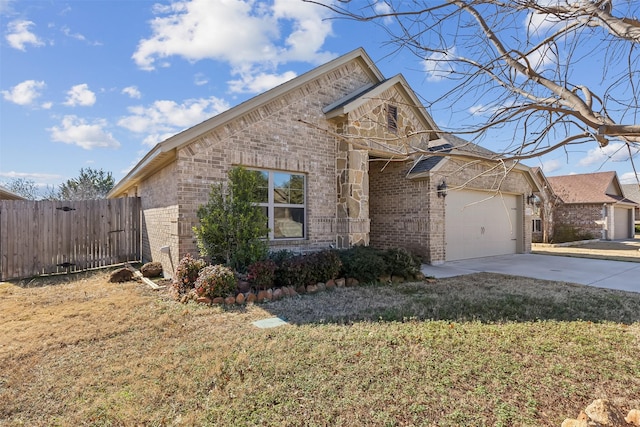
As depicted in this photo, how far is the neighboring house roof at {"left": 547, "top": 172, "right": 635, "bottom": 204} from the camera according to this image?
2511 centimetres

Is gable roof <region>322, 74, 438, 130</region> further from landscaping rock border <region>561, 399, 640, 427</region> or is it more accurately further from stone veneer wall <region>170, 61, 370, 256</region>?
landscaping rock border <region>561, 399, 640, 427</region>

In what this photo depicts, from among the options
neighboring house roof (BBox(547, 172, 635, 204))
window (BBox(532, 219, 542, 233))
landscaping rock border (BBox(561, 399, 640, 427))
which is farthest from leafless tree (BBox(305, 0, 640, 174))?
neighboring house roof (BBox(547, 172, 635, 204))

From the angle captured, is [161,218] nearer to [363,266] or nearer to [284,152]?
[284,152]

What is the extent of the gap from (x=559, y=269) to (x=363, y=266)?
6.89 meters

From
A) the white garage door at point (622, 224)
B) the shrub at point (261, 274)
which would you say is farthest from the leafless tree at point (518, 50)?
the white garage door at point (622, 224)

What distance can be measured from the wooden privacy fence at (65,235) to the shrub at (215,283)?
6.06 m

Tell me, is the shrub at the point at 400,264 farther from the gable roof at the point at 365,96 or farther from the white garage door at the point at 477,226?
the white garage door at the point at 477,226

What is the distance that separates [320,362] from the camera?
11.7 ft

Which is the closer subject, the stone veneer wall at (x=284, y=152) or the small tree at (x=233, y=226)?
the small tree at (x=233, y=226)

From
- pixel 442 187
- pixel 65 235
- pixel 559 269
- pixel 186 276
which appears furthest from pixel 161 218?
pixel 559 269

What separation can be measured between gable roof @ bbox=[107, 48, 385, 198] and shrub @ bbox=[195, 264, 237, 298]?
2895mm

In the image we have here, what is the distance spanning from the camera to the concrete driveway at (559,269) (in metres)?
8.36

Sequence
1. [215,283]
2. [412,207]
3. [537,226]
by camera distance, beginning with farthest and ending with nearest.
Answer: [537,226] < [412,207] < [215,283]

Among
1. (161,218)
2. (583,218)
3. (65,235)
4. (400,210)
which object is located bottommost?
(65,235)
